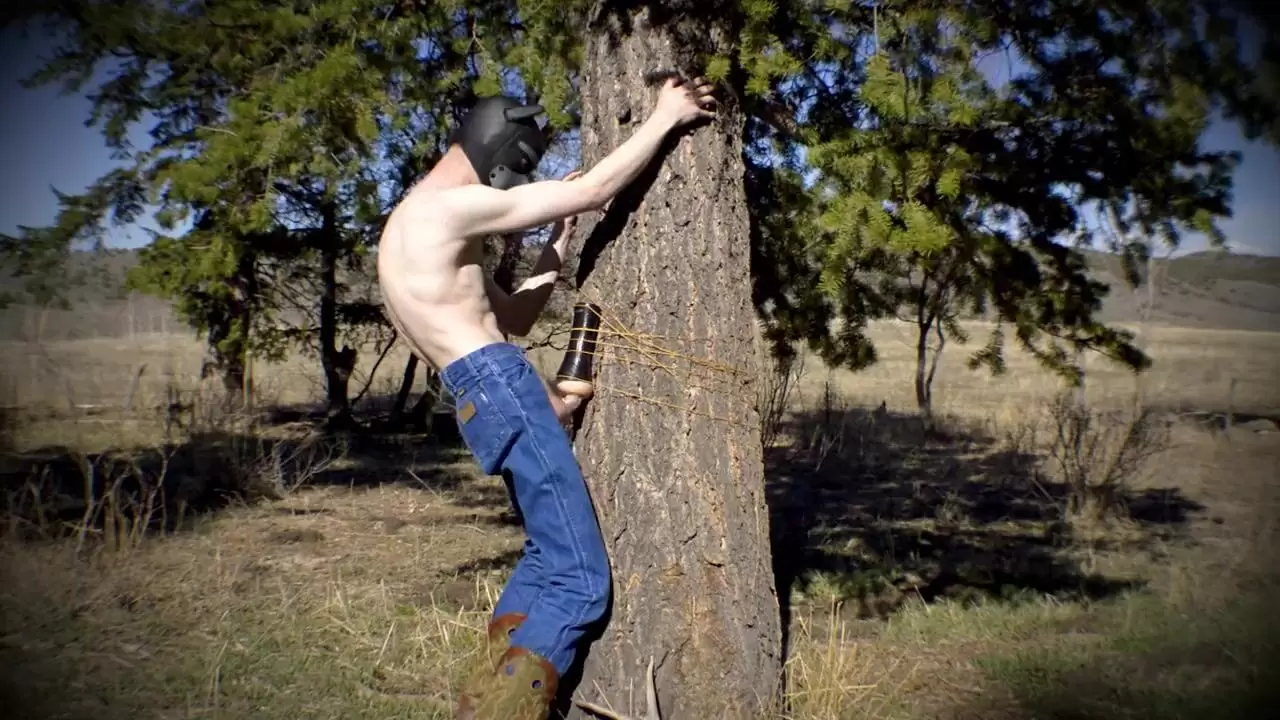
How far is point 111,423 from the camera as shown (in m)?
12.3

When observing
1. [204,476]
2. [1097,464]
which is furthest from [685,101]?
[204,476]

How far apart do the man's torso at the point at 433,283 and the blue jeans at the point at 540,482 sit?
0.29 ft

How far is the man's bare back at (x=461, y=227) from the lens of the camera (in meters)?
3.19

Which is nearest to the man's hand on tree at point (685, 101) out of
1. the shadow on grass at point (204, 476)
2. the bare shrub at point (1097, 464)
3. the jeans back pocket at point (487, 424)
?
the jeans back pocket at point (487, 424)

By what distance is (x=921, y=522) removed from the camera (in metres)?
7.90

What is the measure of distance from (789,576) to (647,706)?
112 inches

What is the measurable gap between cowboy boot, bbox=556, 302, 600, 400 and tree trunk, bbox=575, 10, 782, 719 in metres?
0.04

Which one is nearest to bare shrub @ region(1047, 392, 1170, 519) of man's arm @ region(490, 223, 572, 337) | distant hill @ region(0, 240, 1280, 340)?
distant hill @ region(0, 240, 1280, 340)

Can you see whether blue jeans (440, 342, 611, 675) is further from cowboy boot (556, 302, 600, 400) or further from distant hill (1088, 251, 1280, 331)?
distant hill (1088, 251, 1280, 331)

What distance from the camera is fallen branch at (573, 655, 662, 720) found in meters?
3.37

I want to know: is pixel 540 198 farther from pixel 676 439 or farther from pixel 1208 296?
pixel 1208 296

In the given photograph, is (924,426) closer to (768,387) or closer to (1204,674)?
(768,387)

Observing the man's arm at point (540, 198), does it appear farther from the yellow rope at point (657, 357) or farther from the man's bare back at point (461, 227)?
the yellow rope at point (657, 357)

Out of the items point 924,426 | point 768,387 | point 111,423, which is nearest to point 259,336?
point 111,423
